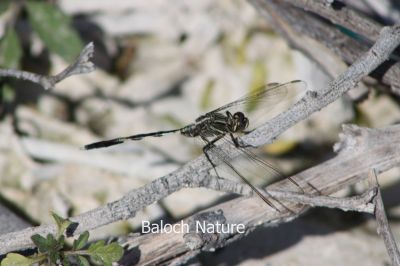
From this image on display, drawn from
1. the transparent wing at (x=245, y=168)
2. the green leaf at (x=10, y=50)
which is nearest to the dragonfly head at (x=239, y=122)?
the transparent wing at (x=245, y=168)

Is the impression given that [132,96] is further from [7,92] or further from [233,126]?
[233,126]

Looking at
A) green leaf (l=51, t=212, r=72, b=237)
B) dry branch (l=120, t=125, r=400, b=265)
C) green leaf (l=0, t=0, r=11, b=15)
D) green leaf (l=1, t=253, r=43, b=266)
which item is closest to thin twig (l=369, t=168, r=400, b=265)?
dry branch (l=120, t=125, r=400, b=265)

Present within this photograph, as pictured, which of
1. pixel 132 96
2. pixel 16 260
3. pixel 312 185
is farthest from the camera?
pixel 132 96

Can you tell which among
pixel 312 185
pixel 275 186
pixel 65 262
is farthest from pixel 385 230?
pixel 65 262

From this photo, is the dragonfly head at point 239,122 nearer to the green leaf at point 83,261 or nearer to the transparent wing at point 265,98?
the transparent wing at point 265,98

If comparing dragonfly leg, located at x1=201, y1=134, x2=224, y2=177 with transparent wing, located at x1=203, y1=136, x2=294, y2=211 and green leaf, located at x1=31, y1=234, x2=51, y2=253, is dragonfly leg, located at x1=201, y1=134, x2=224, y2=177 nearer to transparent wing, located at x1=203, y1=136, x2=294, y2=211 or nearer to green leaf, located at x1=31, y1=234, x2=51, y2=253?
transparent wing, located at x1=203, y1=136, x2=294, y2=211
